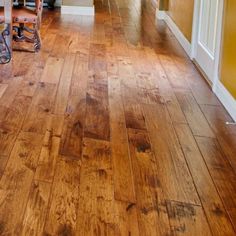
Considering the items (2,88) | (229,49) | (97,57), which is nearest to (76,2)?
(97,57)

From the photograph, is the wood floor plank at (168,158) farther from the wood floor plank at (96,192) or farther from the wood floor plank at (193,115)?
the wood floor plank at (96,192)

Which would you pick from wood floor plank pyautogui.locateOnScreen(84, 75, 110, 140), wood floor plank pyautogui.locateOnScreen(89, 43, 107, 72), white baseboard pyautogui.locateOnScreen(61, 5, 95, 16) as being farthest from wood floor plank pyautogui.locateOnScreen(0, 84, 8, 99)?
white baseboard pyautogui.locateOnScreen(61, 5, 95, 16)

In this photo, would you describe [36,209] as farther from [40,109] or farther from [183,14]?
[183,14]

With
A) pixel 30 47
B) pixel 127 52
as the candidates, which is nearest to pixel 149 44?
pixel 127 52

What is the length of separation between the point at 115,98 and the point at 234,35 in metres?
1.01

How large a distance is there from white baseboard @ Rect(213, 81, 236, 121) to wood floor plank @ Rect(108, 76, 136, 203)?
784mm

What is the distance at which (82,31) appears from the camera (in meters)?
5.98

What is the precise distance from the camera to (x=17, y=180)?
2289mm

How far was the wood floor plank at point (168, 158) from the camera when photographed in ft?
7.45

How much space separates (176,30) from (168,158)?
3.59m

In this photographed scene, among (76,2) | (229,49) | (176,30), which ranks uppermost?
(229,49)

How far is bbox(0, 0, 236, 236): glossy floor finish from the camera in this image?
2035 mm

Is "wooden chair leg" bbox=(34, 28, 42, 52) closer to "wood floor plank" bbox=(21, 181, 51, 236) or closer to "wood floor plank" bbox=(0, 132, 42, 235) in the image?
"wood floor plank" bbox=(0, 132, 42, 235)

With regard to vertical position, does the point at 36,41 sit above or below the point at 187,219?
above
